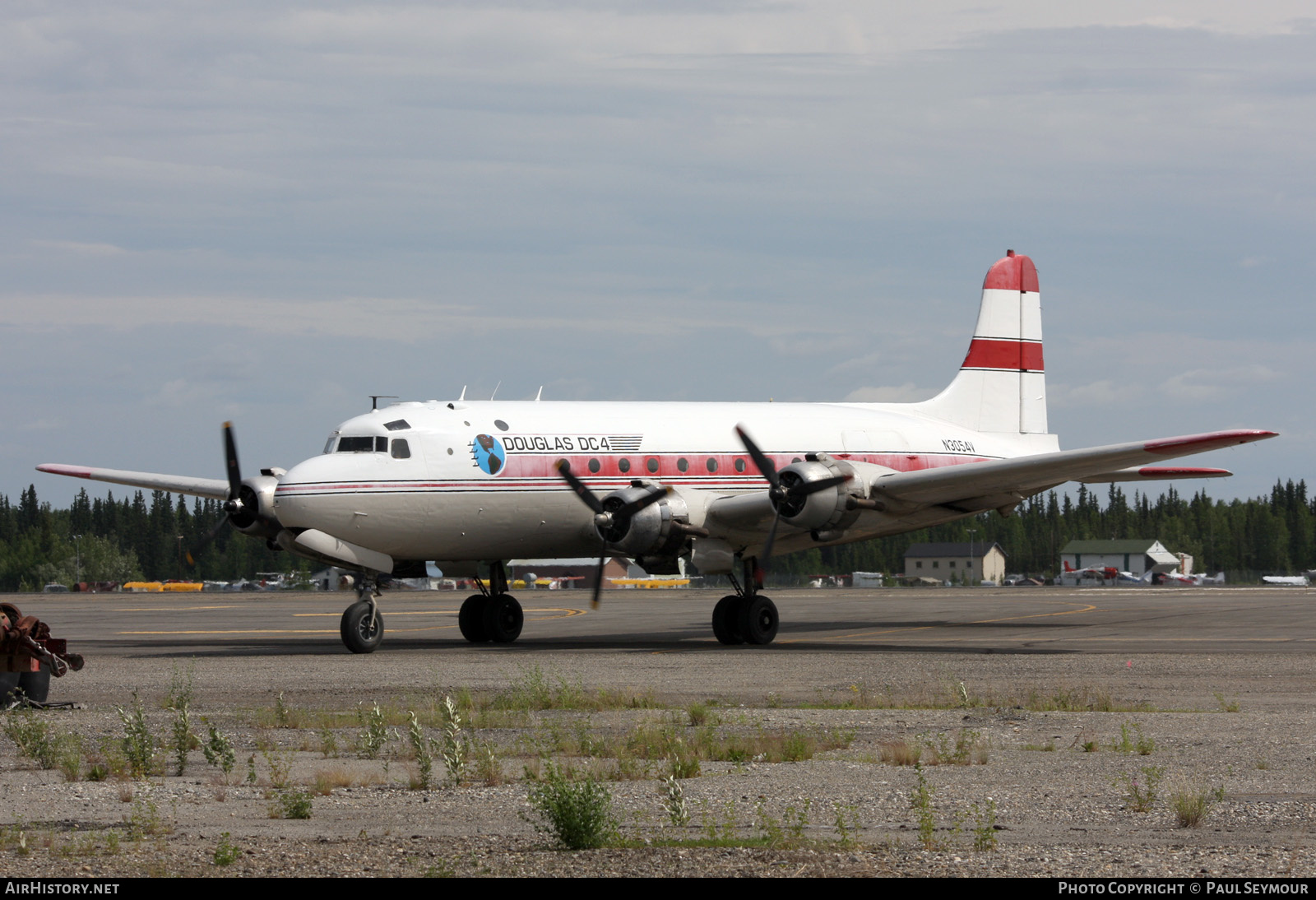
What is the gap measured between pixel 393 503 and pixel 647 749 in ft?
43.3

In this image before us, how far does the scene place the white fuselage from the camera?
24438mm

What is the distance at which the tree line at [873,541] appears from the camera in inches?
5787

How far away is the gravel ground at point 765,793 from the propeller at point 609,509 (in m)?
6.24

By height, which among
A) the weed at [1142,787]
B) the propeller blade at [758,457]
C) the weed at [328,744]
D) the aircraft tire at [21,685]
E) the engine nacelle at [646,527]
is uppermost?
the propeller blade at [758,457]

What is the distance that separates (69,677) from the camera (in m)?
20.4

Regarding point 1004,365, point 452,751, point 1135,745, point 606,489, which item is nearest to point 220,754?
point 452,751

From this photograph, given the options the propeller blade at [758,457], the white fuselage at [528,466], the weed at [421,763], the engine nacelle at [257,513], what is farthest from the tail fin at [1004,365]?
the weed at [421,763]

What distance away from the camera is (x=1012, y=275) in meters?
34.8

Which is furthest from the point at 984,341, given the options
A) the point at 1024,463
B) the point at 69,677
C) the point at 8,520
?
the point at 8,520

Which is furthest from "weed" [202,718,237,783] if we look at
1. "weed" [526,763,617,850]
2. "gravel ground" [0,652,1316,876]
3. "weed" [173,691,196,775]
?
"weed" [526,763,617,850]

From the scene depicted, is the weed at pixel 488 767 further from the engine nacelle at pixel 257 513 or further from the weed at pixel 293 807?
the engine nacelle at pixel 257 513

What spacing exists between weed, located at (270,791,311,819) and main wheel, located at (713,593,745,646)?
17.4 metres
